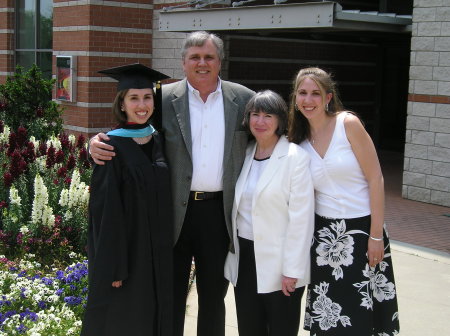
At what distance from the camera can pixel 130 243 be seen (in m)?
3.51

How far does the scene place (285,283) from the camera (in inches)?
136

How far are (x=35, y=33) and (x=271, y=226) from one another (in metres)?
13.6

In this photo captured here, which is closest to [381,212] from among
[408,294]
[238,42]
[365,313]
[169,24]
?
[365,313]

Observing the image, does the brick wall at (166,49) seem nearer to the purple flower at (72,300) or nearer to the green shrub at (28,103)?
the green shrub at (28,103)

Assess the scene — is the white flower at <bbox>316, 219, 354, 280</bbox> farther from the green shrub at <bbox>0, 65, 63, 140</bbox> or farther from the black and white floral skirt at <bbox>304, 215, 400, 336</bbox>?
the green shrub at <bbox>0, 65, 63, 140</bbox>

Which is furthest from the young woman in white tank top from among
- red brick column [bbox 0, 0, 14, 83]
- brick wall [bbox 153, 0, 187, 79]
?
red brick column [bbox 0, 0, 14, 83]

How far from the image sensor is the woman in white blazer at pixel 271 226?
342 centimetres

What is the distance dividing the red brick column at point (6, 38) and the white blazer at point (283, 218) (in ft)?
46.4

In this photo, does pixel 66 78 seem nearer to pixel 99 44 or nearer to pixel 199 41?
pixel 99 44

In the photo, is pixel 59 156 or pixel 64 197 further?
pixel 59 156

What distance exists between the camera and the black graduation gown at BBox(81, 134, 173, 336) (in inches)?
134

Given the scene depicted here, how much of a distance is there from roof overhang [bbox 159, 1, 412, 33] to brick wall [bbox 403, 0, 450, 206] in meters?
0.60

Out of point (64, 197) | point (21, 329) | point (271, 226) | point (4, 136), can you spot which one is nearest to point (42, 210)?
point (64, 197)

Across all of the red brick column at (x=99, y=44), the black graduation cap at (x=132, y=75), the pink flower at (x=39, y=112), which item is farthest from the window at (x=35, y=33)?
the black graduation cap at (x=132, y=75)
